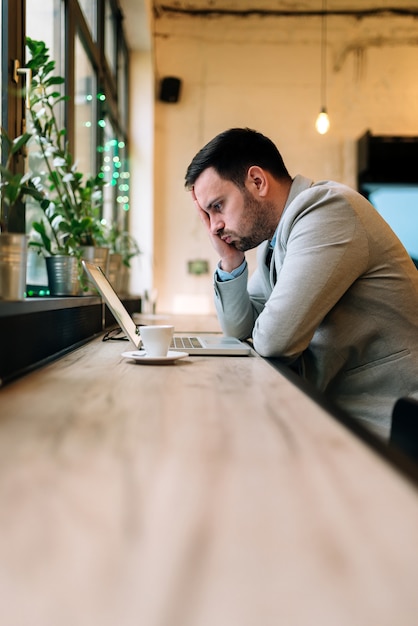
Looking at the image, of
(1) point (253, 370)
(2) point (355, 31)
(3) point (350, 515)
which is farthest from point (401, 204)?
(3) point (350, 515)

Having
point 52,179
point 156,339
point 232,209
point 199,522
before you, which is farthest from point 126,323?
point 199,522

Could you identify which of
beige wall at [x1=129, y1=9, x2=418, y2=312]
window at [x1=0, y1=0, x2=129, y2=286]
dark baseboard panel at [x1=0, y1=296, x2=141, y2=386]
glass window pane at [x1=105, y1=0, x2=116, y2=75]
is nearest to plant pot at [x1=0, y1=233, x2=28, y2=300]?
dark baseboard panel at [x1=0, y1=296, x2=141, y2=386]

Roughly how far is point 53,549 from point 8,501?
0.33 ft

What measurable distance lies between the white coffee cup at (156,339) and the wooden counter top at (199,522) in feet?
2.20

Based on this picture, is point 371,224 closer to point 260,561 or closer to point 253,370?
point 253,370

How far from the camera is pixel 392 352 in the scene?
5.87 ft

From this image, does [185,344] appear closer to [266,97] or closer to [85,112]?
[85,112]

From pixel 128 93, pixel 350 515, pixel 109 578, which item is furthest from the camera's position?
pixel 128 93

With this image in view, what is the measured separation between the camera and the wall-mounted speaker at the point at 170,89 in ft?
21.2

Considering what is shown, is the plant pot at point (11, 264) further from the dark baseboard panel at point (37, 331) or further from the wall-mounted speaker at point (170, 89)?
the wall-mounted speaker at point (170, 89)

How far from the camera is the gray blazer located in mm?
1688

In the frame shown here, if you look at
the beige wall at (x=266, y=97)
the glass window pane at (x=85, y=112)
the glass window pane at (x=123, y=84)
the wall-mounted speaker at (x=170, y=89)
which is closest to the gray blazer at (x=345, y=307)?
the glass window pane at (x=85, y=112)

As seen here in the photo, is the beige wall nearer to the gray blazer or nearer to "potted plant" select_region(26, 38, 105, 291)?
"potted plant" select_region(26, 38, 105, 291)

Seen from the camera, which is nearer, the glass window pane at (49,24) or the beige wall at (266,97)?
the glass window pane at (49,24)
